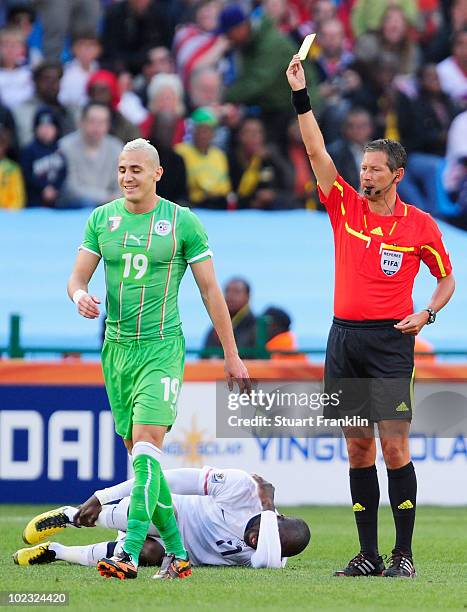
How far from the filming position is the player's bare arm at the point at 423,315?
7.24 m

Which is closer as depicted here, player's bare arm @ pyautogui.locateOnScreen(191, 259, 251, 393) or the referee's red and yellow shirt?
player's bare arm @ pyautogui.locateOnScreen(191, 259, 251, 393)

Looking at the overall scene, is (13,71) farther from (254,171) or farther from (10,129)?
(254,171)

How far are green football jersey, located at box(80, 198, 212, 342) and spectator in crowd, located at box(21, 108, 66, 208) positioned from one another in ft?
28.5

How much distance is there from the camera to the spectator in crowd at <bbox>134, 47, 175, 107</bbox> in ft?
55.2

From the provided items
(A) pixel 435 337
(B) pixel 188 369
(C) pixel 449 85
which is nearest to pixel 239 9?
(C) pixel 449 85

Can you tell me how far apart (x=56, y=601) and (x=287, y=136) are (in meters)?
11.4

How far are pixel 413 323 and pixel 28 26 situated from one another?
1097 cm

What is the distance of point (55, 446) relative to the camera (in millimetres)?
12406

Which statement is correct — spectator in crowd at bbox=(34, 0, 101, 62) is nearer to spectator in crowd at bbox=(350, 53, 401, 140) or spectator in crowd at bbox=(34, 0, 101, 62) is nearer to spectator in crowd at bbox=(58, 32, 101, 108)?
spectator in crowd at bbox=(58, 32, 101, 108)

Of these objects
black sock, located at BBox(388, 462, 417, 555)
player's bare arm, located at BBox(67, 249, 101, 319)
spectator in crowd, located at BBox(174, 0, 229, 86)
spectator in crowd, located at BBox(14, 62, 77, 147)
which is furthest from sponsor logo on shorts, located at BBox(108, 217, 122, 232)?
spectator in crowd, located at BBox(174, 0, 229, 86)

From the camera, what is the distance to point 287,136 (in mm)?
16938

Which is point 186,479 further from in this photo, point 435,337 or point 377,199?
point 435,337

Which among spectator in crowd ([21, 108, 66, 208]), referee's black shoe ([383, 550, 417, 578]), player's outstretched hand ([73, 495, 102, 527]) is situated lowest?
referee's black shoe ([383, 550, 417, 578])

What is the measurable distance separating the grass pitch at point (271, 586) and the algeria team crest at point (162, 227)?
1765 mm
